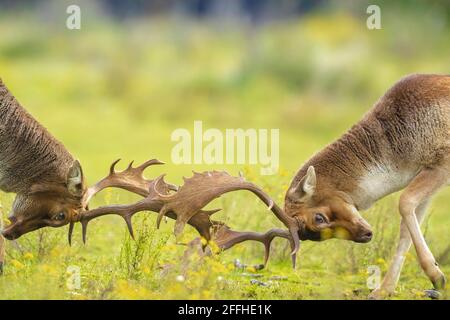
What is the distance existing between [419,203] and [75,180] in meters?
3.48

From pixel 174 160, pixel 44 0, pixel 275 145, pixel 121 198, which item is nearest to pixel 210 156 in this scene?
pixel 174 160

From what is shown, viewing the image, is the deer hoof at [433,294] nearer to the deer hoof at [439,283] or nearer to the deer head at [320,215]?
the deer hoof at [439,283]

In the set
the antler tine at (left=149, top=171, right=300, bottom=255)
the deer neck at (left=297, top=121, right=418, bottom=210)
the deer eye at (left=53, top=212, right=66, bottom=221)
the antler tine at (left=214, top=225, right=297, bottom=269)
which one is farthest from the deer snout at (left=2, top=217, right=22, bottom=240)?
the deer neck at (left=297, top=121, right=418, bottom=210)

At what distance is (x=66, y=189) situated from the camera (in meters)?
12.2

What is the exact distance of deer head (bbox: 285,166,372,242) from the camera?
39.1 feet

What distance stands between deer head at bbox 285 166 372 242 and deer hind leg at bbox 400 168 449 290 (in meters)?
0.45

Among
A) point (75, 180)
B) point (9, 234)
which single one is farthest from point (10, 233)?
point (75, 180)

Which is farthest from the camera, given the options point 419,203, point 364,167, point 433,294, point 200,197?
point 364,167

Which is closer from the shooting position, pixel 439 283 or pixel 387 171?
pixel 439 283

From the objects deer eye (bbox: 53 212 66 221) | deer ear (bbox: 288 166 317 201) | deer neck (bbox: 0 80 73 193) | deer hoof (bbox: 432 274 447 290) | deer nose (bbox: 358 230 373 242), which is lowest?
deer hoof (bbox: 432 274 447 290)

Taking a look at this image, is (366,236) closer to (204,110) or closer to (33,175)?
(33,175)

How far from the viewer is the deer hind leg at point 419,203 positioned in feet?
39.1

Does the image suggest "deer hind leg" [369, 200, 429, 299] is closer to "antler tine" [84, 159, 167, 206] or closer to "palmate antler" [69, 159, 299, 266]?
"palmate antler" [69, 159, 299, 266]
